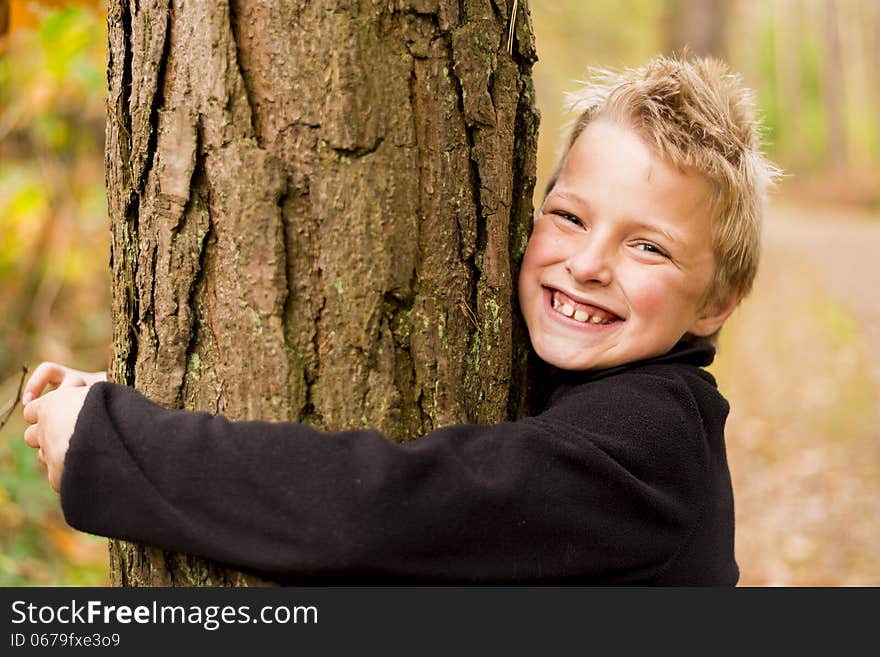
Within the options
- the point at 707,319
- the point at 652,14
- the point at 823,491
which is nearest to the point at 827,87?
the point at 652,14

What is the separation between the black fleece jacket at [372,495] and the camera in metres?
1.36

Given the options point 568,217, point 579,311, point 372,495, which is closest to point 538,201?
point 568,217

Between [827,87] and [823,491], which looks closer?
[823,491]

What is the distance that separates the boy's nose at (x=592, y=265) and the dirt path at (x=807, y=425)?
181 inches

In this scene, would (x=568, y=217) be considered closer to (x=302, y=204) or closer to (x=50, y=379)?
(x=302, y=204)

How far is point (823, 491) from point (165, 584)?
6.47 metres

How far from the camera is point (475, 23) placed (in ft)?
5.27

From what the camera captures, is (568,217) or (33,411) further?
(568,217)

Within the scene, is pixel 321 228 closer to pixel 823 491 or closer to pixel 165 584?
pixel 165 584

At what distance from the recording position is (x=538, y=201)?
6.52 meters

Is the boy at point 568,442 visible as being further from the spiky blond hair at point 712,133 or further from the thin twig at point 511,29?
the thin twig at point 511,29

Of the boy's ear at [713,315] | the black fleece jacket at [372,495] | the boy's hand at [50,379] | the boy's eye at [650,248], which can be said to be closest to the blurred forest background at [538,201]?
the boy's ear at [713,315]

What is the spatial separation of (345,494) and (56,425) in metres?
0.58
